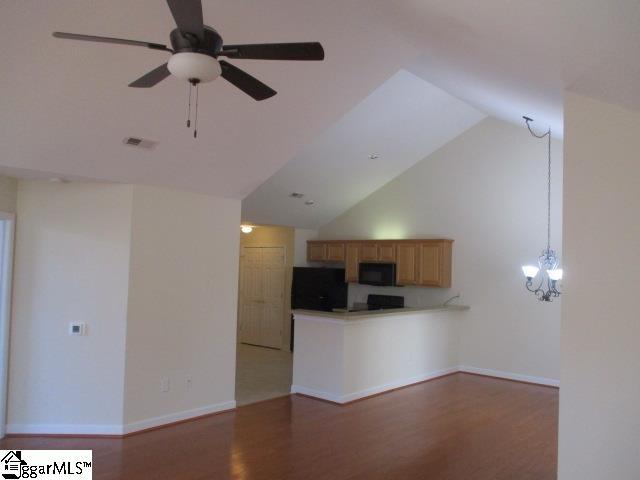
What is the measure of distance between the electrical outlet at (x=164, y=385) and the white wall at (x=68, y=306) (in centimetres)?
41

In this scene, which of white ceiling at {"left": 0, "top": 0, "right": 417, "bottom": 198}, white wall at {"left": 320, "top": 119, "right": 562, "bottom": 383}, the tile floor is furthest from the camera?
white wall at {"left": 320, "top": 119, "right": 562, "bottom": 383}

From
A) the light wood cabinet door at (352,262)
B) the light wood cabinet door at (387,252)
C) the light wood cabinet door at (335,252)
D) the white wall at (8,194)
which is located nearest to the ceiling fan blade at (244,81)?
the white wall at (8,194)

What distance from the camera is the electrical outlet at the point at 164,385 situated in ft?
15.9

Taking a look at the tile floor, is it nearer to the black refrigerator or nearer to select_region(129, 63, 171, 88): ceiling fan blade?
the black refrigerator

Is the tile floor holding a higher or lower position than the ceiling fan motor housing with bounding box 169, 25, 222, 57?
lower

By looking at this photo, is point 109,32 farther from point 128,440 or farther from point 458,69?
point 128,440

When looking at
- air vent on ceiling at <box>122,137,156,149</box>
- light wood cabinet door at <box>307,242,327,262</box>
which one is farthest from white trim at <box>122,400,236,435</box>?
light wood cabinet door at <box>307,242,327,262</box>

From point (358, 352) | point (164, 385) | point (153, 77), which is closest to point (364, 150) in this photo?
point (358, 352)

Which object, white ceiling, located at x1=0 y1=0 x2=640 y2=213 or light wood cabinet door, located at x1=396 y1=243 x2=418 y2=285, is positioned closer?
white ceiling, located at x1=0 y1=0 x2=640 y2=213

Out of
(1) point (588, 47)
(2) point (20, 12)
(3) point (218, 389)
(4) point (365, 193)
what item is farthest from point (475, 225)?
(2) point (20, 12)

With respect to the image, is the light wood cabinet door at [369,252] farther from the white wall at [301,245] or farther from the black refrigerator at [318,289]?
the white wall at [301,245]

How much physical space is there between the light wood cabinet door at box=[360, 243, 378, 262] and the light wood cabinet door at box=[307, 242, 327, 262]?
809 millimetres

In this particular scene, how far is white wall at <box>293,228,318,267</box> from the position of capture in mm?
9391

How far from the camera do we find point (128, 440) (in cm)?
441
